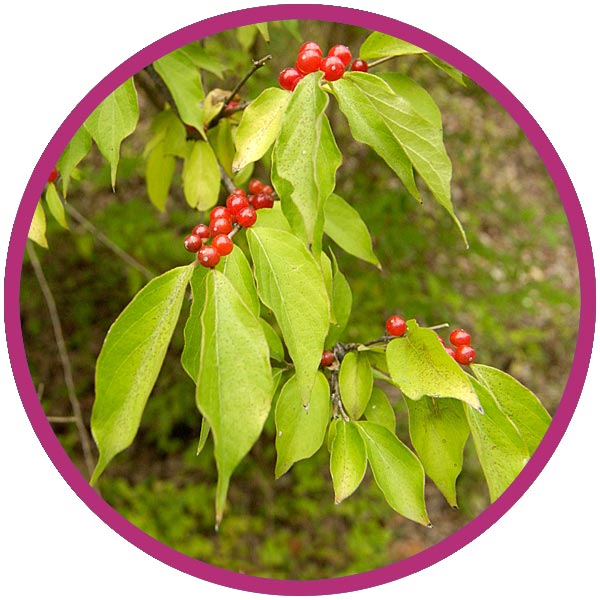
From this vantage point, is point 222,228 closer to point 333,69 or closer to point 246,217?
point 246,217

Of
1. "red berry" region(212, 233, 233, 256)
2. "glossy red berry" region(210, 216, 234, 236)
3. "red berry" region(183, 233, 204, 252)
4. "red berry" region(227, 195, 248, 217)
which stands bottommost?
"red berry" region(212, 233, 233, 256)

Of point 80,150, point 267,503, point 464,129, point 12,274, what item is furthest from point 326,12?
point 267,503

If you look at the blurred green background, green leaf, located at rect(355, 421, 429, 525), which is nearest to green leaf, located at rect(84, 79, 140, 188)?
green leaf, located at rect(355, 421, 429, 525)

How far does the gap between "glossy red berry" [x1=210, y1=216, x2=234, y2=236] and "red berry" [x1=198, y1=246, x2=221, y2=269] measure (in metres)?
0.06

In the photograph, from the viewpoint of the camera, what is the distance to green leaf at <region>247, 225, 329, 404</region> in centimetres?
77

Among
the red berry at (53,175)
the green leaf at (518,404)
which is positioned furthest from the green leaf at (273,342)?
the red berry at (53,175)

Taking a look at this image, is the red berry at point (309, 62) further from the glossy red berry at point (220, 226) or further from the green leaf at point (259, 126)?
the glossy red berry at point (220, 226)

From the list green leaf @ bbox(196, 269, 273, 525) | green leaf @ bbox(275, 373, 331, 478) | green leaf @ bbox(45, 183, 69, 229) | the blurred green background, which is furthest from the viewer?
the blurred green background

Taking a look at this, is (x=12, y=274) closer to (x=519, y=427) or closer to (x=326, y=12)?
(x=326, y=12)

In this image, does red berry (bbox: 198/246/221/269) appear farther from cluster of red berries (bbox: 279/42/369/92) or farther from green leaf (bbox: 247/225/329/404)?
cluster of red berries (bbox: 279/42/369/92)

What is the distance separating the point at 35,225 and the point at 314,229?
585 mm

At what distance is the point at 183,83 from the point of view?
3.67 feet

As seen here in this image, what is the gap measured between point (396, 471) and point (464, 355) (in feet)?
0.67

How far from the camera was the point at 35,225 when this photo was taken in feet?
3.58
